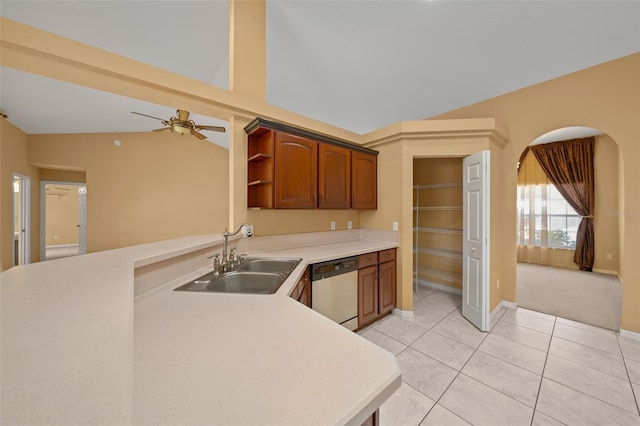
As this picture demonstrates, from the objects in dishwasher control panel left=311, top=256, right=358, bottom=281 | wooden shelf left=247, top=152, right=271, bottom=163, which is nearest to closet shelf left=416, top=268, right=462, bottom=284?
dishwasher control panel left=311, top=256, right=358, bottom=281

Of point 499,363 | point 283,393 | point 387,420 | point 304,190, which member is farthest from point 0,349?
point 499,363

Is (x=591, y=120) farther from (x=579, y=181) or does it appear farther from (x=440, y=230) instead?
(x=579, y=181)

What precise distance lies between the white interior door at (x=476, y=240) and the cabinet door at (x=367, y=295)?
3.84 feet

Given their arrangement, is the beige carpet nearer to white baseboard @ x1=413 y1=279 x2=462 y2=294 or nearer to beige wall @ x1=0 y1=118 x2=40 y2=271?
white baseboard @ x1=413 y1=279 x2=462 y2=294

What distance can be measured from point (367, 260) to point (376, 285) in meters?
0.36

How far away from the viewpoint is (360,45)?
→ 2785mm

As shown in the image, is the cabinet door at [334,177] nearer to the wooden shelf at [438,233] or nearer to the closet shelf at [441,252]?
the wooden shelf at [438,233]

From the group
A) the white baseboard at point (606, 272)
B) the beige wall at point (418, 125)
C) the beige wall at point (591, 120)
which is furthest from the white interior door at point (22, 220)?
the white baseboard at point (606, 272)

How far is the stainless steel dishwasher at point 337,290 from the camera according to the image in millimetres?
2164

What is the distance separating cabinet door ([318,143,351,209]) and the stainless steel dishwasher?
2.36ft

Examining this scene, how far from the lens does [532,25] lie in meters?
2.31

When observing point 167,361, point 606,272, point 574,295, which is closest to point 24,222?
point 167,361

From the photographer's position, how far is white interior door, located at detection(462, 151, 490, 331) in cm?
251

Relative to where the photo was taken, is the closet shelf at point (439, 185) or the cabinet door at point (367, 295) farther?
the closet shelf at point (439, 185)
